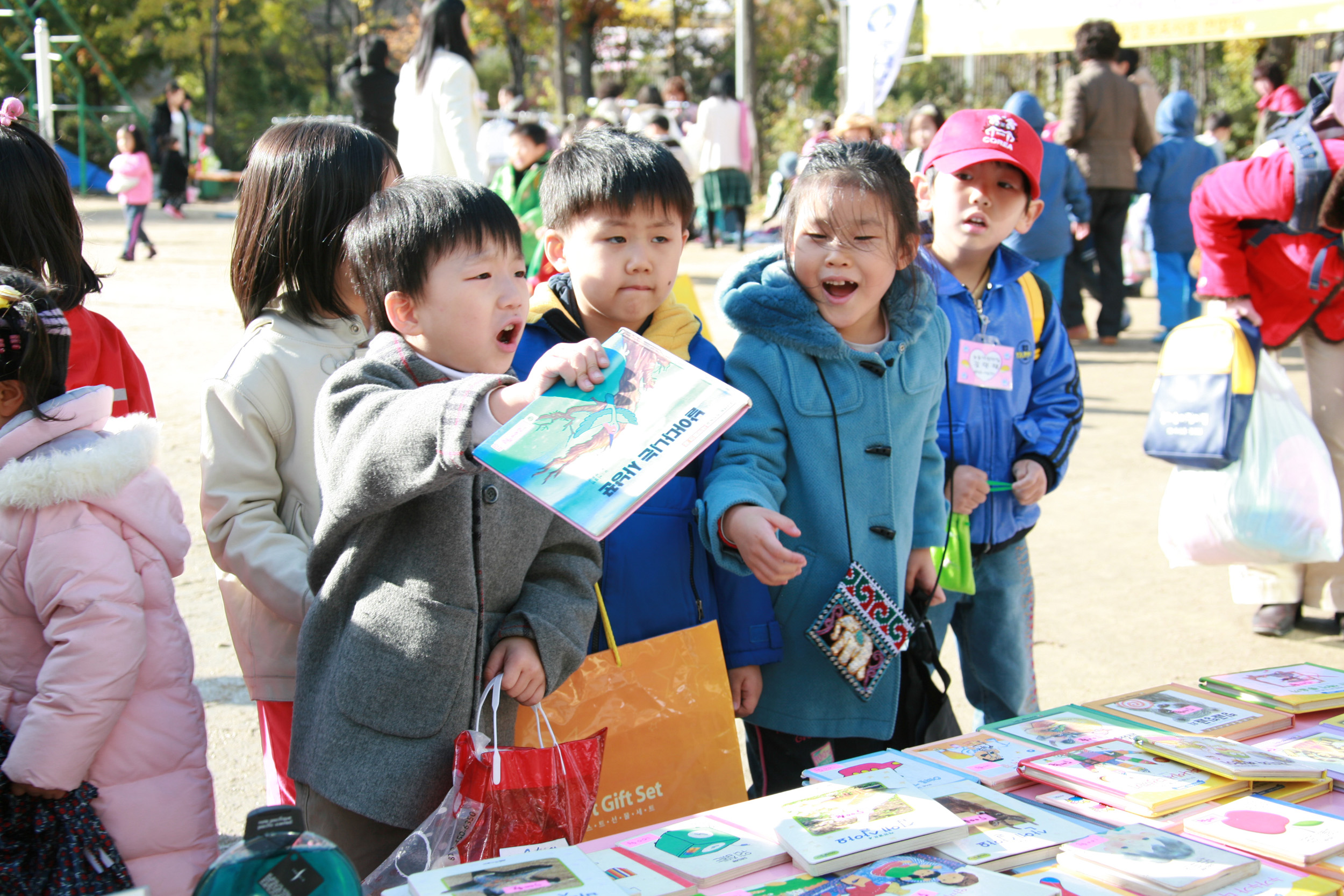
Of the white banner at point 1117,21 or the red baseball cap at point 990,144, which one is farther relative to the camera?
the white banner at point 1117,21

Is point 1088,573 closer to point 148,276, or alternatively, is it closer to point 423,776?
point 423,776

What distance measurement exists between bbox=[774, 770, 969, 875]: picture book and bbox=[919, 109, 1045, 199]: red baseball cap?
165 centimetres

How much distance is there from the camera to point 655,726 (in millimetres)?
2047

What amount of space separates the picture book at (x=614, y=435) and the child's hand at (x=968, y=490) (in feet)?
4.28

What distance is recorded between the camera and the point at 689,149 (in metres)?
15.1

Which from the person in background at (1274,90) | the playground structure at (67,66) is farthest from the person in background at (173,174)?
the person in background at (1274,90)

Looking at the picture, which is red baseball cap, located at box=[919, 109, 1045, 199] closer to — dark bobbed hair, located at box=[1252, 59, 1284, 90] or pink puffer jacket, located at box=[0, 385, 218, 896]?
pink puffer jacket, located at box=[0, 385, 218, 896]

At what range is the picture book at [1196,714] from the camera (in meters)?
1.94

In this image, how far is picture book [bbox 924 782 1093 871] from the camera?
1477mm

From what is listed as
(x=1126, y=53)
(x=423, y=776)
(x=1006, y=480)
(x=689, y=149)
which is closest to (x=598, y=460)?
(x=423, y=776)

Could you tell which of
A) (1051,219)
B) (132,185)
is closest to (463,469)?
(1051,219)

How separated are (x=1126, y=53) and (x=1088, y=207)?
145cm

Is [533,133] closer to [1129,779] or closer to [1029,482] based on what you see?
[1029,482]

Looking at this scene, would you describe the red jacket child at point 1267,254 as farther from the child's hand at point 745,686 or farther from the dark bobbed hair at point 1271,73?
the dark bobbed hair at point 1271,73
